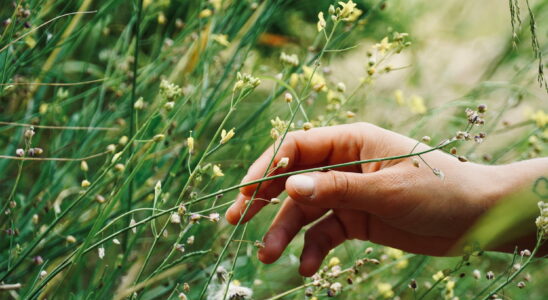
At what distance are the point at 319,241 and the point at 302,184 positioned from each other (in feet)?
0.98

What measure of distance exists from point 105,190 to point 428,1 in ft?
5.79

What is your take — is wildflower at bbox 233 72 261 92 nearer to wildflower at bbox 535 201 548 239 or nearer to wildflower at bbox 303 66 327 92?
wildflower at bbox 303 66 327 92

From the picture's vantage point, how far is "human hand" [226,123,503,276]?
0.86 m

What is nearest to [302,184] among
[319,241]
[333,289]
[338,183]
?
[338,183]

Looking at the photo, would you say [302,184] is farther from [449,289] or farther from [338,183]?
[449,289]

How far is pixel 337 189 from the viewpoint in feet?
2.73

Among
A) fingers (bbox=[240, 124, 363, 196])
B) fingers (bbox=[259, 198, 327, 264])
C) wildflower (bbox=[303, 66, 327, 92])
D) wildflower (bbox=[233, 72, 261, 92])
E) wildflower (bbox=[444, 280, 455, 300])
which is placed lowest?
wildflower (bbox=[444, 280, 455, 300])

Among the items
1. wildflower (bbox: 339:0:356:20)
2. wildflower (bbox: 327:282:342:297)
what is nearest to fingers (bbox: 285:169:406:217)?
wildflower (bbox: 327:282:342:297)

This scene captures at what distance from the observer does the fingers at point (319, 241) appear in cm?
102

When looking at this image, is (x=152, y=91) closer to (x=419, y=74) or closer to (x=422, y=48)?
(x=419, y=74)

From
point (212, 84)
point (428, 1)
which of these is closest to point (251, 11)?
point (212, 84)

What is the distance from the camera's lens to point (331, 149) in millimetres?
1041

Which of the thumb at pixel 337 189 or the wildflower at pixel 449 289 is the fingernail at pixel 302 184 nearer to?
the thumb at pixel 337 189

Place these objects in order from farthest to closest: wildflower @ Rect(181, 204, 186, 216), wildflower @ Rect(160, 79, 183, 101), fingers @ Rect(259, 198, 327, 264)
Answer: fingers @ Rect(259, 198, 327, 264)
wildflower @ Rect(160, 79, 183, 101)
wildflower @ Rect(181, 204, 186, 216)
